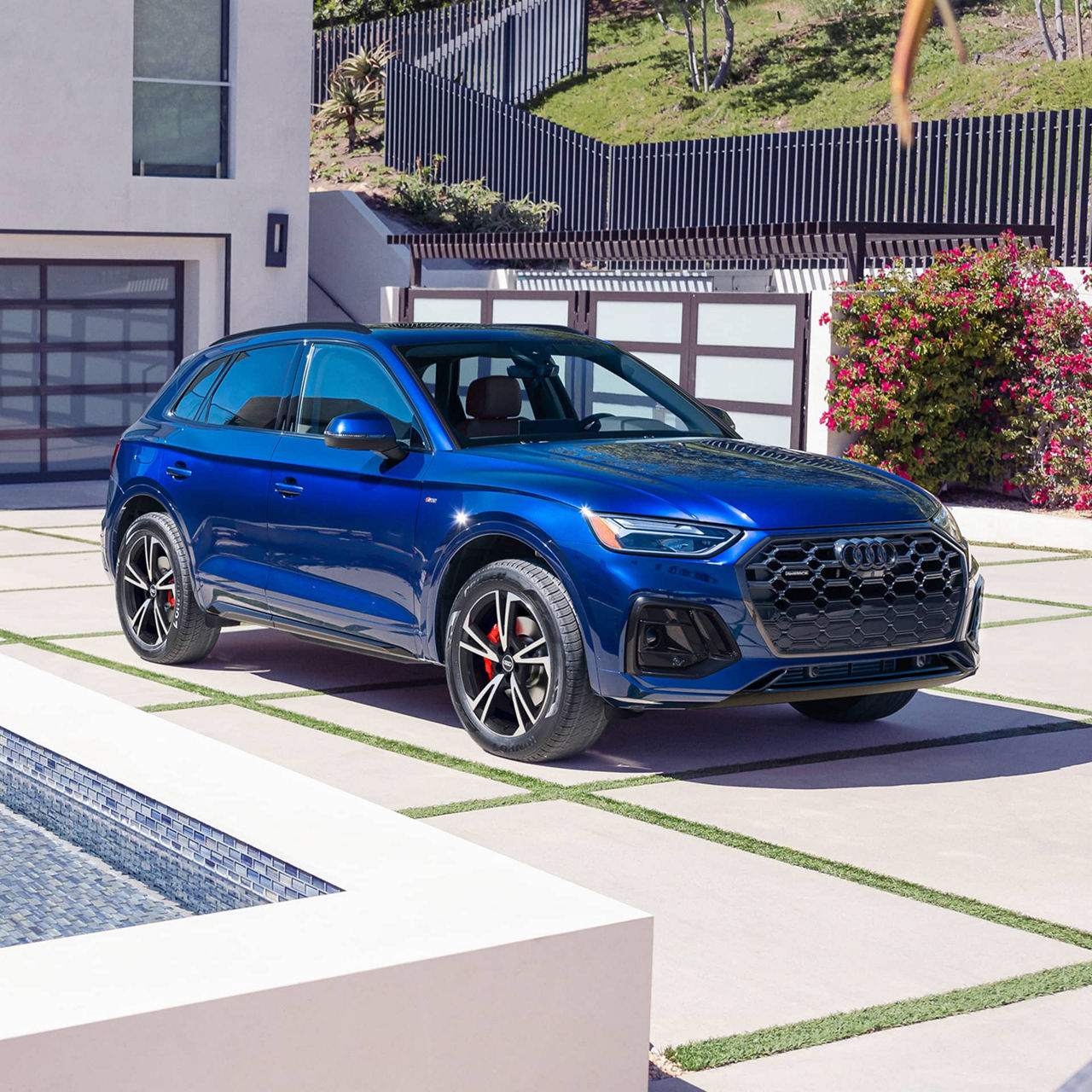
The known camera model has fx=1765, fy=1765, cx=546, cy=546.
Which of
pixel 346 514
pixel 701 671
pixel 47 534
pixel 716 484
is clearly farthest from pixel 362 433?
pixel 47 534

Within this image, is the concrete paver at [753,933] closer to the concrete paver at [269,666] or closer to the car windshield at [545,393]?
the car windshield at [545,393]

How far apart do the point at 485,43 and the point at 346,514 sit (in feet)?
111

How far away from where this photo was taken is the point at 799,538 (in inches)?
260

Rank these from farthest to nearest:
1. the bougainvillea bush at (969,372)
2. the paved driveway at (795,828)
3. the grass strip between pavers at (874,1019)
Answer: the bougainvillea bush at (969,372)
the paved driveway at (795,828)
the grass strip between pavers at (874,1019)

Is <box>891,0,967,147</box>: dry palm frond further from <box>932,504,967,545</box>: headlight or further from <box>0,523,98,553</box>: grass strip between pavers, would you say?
<box>0,523,98,553</box>: grass strip between pavers

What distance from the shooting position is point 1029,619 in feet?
35.4

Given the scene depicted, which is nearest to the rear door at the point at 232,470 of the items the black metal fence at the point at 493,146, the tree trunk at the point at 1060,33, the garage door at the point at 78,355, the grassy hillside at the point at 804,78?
the garage door at the point at 78,355

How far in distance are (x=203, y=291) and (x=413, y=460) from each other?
1439 centimetres

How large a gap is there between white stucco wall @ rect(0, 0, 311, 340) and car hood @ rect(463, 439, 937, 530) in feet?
44.7

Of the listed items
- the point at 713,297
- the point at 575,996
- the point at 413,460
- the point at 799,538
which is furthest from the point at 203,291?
the point at 575,996

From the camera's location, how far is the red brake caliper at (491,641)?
7.04 meters

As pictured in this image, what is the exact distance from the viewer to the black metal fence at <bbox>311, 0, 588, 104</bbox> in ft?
121

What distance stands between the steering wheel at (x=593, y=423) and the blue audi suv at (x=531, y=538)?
0.01 m

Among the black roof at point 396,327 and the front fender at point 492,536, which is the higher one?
the black roof at point 396,327
